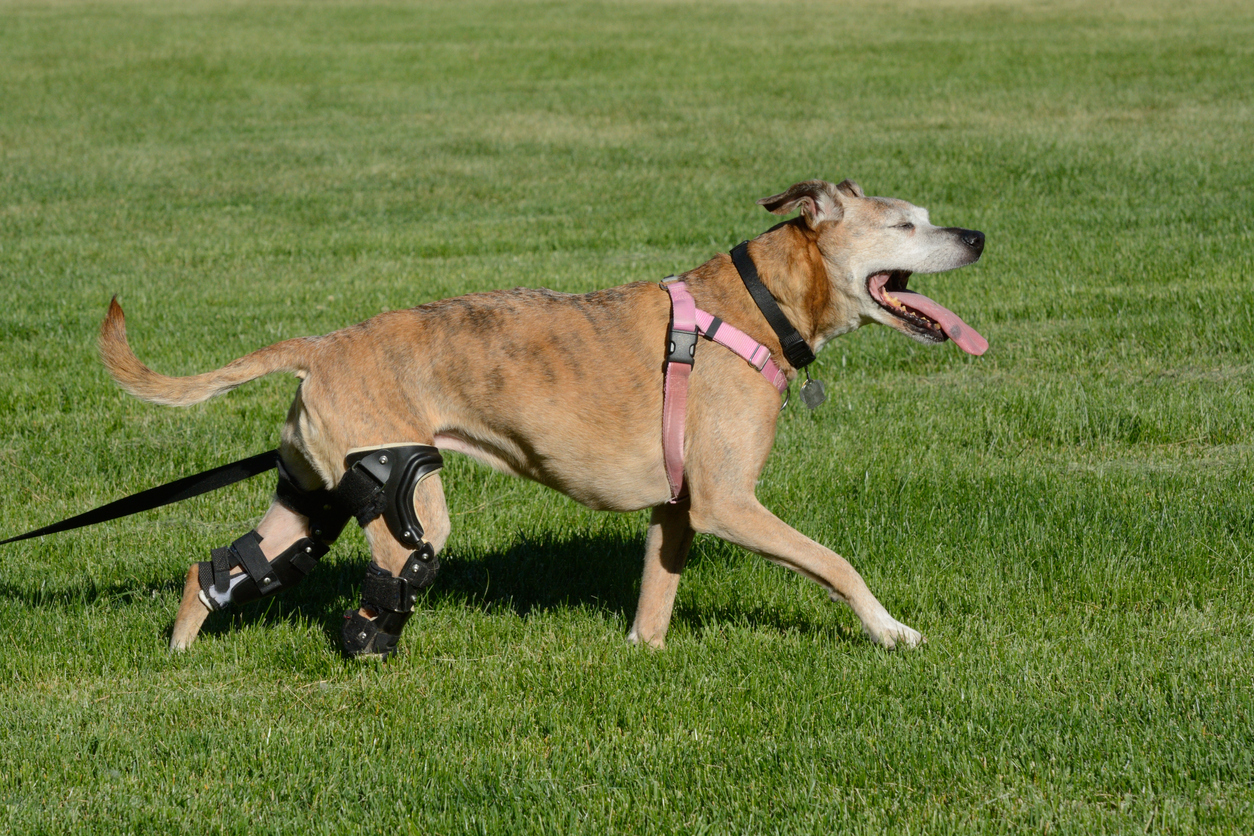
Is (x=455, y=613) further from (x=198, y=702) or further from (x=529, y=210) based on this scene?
(x=529, y=210)

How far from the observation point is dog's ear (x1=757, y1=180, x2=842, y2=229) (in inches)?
202

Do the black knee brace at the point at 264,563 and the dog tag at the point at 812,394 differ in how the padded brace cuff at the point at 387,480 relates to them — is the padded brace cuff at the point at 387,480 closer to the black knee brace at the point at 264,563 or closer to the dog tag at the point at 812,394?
the black knee brace at the point at 264,563

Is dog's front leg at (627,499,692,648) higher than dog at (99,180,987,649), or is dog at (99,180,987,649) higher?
dog at (99,180,987,649)

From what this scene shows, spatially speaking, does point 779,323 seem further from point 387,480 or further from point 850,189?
point 387,480

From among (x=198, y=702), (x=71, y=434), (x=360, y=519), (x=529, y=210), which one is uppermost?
(x=360, y=519)

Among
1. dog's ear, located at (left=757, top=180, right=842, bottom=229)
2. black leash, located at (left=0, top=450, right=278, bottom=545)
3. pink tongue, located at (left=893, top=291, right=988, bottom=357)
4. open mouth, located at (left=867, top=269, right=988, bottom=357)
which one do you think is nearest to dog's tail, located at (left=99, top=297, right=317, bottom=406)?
black leash, located at (left=0, top=450, right=278, bottom=545)

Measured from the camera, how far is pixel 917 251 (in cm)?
520

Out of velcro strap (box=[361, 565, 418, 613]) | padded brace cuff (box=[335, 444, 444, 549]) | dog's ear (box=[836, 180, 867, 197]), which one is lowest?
velcro strap (box=[361, 565, 418, 613])

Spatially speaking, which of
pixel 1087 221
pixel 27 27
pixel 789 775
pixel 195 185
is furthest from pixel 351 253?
pixel 27 27

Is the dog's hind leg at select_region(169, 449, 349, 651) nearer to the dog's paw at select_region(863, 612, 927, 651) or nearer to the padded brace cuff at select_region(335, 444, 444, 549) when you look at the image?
the padded brace cuff at select_region(335, 444, 444, 549)

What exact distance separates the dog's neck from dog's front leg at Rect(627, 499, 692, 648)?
81cm

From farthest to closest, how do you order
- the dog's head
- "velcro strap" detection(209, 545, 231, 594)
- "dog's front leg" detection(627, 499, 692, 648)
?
"dog's front leg" detection(627, 499, 692, 648), "velcro strap" detection(209, 545, 231, 594), the dog's head

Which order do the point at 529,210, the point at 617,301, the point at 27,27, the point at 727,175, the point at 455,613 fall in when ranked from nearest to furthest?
the point at 617,301, the point at 455,613, the point at 529,210, the point at 727,175, the point at 27,27

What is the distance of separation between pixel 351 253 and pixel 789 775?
1036 centimetres
